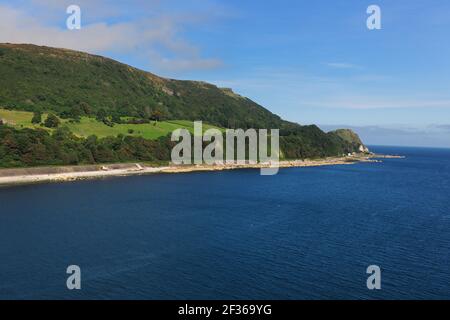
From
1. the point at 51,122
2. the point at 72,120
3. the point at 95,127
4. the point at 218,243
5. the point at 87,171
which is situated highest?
the point at 72,120

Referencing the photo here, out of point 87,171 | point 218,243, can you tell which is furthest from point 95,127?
point 218,243

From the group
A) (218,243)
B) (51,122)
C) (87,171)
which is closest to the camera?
(218,243)

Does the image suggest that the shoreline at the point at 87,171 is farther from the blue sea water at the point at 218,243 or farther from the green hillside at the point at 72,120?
the blue sea water at the point at 218,243

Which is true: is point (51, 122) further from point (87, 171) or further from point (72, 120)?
point (87, 171)

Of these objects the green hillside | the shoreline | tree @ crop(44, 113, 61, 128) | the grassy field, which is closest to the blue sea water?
the shoreline

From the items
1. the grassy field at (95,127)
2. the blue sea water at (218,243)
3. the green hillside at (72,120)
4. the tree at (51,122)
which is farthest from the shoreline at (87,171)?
the tree at (51,122)

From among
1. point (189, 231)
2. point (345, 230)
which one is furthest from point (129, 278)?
point (345, 230)

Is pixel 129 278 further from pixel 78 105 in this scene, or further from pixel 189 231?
pixel 78 105
